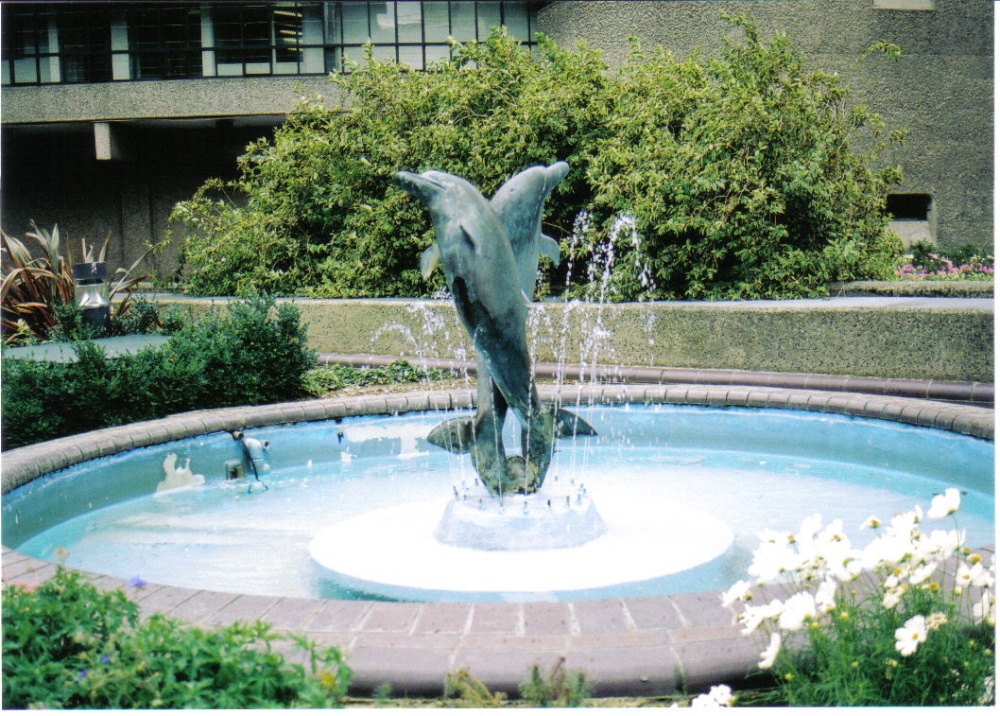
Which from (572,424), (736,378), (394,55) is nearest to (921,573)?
(572,424)

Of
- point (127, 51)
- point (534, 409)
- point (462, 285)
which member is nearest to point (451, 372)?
point (534, 409)

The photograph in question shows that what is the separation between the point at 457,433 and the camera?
502 cm

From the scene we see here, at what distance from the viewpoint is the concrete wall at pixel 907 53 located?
15.8m

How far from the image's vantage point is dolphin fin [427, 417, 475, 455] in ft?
16.4

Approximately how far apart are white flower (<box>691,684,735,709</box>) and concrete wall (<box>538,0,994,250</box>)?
46.6 feet

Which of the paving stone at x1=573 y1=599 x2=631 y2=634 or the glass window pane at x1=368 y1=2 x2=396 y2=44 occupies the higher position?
the glass window pane at x1=368 y1=2 x2=396 y2=44

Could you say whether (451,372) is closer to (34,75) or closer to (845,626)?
(845,626)

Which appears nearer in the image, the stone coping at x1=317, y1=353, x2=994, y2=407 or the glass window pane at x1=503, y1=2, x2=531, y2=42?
the stone coping at x1=317, y1=353, x2=994, y2=407

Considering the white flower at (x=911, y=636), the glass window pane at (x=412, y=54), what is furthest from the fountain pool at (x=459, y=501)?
the glass window pane at (x=412, y=54)

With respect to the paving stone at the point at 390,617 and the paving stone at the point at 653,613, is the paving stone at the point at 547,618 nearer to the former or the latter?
the paving stone at the point at 653,613

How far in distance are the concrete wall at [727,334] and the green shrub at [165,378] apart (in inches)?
75.0

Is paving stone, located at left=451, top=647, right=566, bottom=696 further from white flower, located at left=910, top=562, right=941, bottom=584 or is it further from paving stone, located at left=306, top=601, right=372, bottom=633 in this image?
white flower, located at left=910, top=562, right=941, bottom=584

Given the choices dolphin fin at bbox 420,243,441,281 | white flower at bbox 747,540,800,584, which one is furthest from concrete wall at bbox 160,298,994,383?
white flower at bbox 747,540,800,584

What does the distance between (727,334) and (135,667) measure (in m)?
7.50
